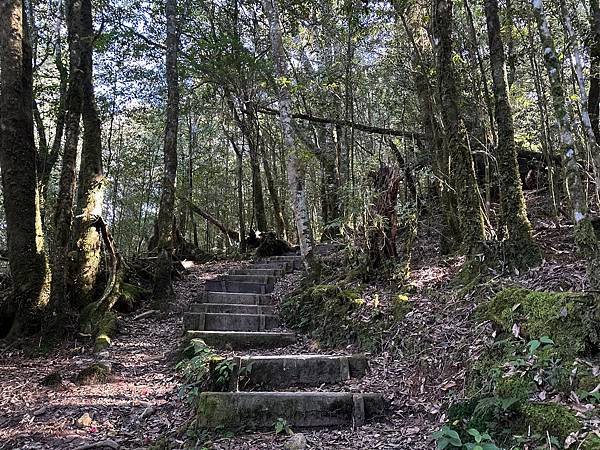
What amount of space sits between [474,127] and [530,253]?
530 cm

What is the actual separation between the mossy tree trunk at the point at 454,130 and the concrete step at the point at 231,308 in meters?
3.67

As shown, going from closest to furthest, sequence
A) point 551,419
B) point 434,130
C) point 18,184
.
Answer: point 551,419
point 18,184
point 434,130

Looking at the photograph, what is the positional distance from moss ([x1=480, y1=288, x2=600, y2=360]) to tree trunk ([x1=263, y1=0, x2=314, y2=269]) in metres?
4.27

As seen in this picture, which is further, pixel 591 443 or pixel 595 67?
Result: pixel 595 67

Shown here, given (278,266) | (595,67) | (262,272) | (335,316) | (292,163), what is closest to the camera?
(335,316)

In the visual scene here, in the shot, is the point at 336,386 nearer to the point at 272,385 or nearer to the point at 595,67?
the point at 272,385

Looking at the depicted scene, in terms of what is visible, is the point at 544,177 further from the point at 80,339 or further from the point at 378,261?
the point at 80,339

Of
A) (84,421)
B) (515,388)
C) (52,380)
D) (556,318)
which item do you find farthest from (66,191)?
(556,318)

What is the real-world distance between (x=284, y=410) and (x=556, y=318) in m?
2.48

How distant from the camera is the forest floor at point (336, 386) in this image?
381 centimetres

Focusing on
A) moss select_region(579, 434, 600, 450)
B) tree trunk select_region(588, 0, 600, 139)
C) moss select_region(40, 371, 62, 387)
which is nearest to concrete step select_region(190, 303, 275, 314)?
moss select_region(40, 371, 62, 387)

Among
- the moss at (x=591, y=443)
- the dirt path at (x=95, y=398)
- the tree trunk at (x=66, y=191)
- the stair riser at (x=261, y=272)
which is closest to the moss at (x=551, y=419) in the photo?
the moss at (x=591, y=443)

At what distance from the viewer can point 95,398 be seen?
4863 millimetres

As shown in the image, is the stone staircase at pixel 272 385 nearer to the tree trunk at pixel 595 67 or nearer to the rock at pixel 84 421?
the rock at pixel 84 421
